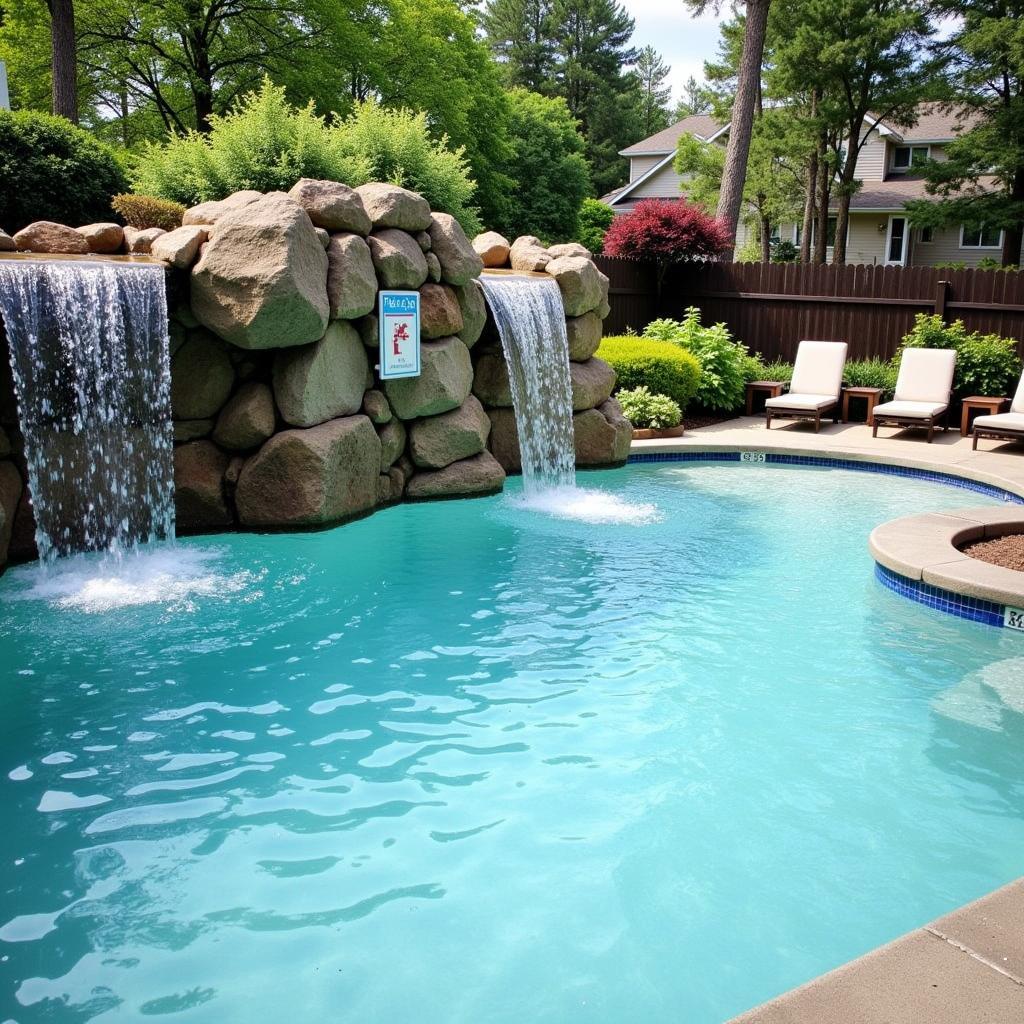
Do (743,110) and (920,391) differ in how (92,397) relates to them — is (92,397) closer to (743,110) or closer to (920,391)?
(920,391)

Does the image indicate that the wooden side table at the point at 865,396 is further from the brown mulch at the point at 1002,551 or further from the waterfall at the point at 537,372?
the brown mulch at the point at 1002,551

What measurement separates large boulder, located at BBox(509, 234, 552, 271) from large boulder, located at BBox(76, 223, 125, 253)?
167 inches

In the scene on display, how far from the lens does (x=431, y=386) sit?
28.4 ft

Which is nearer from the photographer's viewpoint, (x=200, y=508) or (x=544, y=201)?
(x=200, y=508)

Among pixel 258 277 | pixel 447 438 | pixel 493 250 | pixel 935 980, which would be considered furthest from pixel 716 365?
pixel 935 980

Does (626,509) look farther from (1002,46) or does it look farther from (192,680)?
(1002,46)

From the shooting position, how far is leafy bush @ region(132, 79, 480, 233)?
29.7 ft

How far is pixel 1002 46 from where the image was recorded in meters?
21.0

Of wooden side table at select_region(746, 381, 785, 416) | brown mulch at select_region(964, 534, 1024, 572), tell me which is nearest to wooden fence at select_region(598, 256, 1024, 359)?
wooden side table at select_region(746, 381, 785, 416)

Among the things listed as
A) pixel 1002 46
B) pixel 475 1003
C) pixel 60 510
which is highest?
pixel 1002 46

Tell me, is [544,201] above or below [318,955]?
above

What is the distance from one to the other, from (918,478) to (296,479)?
648 cm

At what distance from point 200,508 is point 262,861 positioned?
177 inches

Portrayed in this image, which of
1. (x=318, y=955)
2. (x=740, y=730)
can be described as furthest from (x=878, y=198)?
(x=318, y=955)
